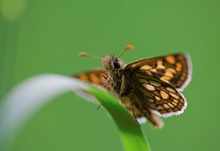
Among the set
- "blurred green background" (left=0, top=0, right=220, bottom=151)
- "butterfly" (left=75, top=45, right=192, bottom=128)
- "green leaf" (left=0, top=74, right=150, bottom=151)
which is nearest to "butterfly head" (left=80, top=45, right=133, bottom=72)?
"butterfly" (left=75, top=45, right=192, bottom=128)

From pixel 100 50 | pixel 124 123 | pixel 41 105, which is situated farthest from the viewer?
pixel 100 50

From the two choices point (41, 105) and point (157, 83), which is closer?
point (41, 105)

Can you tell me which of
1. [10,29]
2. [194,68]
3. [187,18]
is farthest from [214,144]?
[10,29]

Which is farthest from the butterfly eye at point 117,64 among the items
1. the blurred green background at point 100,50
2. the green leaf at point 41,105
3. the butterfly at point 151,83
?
the blurred green background at point 100,50

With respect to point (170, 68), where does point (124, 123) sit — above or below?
below

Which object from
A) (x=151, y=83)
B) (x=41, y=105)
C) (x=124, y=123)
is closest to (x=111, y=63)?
(x=151, y=83)

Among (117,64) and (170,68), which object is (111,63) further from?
(170,68)

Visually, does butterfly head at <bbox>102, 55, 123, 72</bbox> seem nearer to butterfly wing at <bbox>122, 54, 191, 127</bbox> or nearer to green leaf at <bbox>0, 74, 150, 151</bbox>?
butterfly wing at <bbox>122, 54, 191, 127</bbox>
